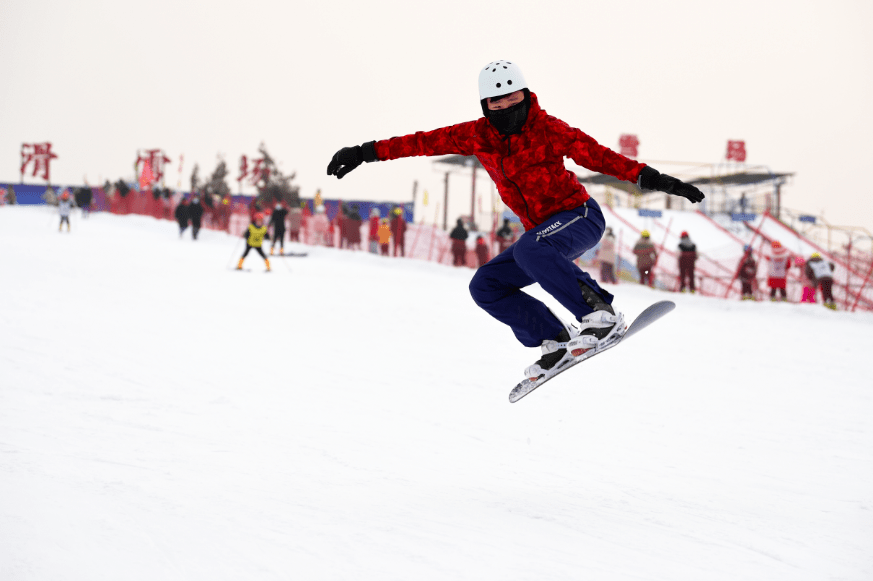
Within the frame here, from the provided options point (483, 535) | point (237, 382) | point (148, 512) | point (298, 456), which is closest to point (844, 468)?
point (483, 535)

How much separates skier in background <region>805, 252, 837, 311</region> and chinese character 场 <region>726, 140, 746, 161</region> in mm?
24200

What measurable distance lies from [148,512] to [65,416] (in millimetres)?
1854

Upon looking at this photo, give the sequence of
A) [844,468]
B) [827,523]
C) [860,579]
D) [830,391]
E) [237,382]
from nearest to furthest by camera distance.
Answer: [860,579] < [827,523] < [844,468] < [237,382] < [830,391]

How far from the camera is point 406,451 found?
4.41 metres

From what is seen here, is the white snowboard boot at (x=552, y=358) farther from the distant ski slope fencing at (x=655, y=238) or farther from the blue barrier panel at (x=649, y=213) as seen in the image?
the blue barrier panel at (x=649, y=213)

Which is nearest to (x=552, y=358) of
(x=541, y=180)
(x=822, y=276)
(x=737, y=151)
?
(x=541, y=180)

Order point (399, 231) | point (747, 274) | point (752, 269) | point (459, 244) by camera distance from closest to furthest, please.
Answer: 1. point (747, 274)
2. point (752, 269)
3. point (459, 244)
4. point (399, 231)

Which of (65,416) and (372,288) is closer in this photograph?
(65,416)

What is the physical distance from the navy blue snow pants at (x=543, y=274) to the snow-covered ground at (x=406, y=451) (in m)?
0.97

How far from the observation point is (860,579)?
A: 293 cm

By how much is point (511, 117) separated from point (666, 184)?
2.91 feet

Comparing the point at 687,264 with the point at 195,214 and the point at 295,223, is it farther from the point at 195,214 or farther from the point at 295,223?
the point at 195,214

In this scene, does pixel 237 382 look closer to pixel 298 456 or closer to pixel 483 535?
pixel 298 456

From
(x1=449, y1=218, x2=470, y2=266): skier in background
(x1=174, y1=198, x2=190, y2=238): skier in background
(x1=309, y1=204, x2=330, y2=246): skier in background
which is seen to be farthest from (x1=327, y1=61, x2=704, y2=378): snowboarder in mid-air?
(x1=174, y1=198, x2=190, y2=238): skier in background
